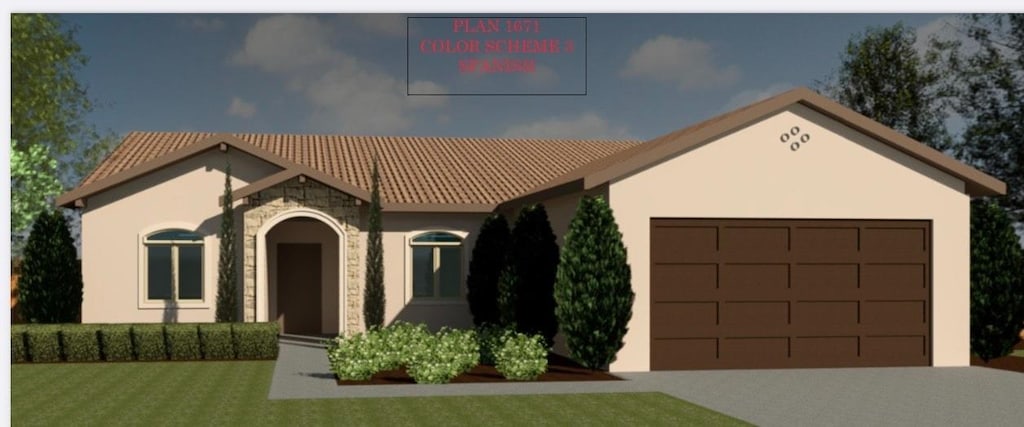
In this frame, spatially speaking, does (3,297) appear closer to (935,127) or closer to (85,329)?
(85,329)

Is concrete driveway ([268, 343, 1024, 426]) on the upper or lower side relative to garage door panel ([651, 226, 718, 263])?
lower

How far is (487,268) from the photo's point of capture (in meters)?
24.0

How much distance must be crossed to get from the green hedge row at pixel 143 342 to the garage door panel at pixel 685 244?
733 cm

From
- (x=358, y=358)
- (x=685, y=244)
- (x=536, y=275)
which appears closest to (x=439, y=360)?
(x=358, y=358)

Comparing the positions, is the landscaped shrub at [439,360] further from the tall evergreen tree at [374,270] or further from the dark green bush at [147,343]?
the tall evergreen tree at [374,270]

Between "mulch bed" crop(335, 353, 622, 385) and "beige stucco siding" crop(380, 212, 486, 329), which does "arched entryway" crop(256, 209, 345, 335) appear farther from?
"mulch bed" crop(335, 353, 622, 385)

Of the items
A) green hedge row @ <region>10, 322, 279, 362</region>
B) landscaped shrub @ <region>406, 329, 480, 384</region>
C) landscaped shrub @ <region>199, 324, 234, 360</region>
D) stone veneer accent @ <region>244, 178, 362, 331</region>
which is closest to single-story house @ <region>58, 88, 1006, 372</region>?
landscaped shrub @ <region>406, 329, 480, 384</region>

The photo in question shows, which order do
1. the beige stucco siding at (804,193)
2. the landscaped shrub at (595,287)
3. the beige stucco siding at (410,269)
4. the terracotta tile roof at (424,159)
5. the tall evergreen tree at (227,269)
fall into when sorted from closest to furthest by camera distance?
the landscaped shrub at (595,287)
the beige stucco siding at (804,193)
the tall evergreen tree at (227,269)
the beige stucco siding at (410,269)
the terracotta tile roof at (424,159)

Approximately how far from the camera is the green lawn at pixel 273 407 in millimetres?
12242

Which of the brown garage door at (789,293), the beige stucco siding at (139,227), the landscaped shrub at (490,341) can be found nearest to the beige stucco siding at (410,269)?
the beige stucco siding at (139,227)

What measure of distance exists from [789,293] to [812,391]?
343 centimetres

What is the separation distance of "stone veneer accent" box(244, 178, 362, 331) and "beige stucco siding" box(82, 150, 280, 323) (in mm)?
1034

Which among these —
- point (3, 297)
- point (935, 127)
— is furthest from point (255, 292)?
point (935, 127)

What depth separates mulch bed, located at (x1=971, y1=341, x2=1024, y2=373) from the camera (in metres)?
18.7
